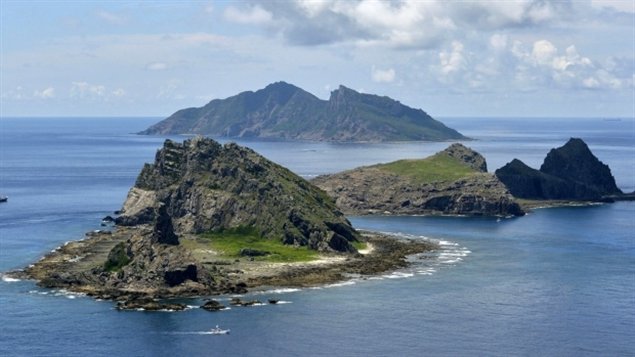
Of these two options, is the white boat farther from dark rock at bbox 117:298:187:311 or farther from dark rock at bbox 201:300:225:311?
dark rock at bbox 117:298:187:311

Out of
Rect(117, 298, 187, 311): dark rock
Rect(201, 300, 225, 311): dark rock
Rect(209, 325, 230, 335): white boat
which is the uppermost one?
Rect(201, 300, 225, 311): dark rock

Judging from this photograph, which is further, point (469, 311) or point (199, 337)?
point (469, 311)

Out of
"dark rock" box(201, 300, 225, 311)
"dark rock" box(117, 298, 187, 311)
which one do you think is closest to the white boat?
"dark rock" box(201, 300, 225, 311)

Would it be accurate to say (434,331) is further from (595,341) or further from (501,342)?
(595,341)

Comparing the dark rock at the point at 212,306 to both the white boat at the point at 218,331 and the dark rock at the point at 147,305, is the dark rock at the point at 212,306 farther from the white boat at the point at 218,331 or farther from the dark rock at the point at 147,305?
the white boat at the point at 218,331

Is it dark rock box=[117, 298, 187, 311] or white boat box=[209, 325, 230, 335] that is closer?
white boat box=[209, 325, 230, 335]

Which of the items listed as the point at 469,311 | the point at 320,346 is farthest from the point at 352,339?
the point at 469,311

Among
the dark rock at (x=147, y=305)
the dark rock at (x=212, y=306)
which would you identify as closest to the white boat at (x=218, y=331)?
the dark rock at (x=212, y=306)

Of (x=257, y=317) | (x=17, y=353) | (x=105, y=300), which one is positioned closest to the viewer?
(x=17, y=353)

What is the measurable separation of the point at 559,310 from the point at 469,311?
18.6 m

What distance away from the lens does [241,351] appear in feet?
525

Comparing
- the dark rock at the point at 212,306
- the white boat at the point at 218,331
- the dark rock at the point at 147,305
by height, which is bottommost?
the white boat at the point at 218,331

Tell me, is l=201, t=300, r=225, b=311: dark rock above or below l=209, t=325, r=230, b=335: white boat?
above

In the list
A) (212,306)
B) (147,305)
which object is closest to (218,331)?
(212,306)
